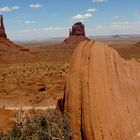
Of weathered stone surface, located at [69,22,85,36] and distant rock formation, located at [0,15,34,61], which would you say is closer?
distant rock formation, located at [0,15,34,61]

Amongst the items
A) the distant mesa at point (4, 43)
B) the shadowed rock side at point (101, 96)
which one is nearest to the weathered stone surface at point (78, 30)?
the distant mesa at point (4, 43)

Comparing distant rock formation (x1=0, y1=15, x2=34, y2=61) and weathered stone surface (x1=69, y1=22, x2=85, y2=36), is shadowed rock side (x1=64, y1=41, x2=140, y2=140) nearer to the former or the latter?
distant rock formation (x1=0, y1=15, x2=34, y2=61)

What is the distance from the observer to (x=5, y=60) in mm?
71375

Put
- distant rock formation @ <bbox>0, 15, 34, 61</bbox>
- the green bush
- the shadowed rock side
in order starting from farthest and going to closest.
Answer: distant rock formation @ <bbox>0, 15, 34, 61</bbox>
the shadowed rock side
the green bush

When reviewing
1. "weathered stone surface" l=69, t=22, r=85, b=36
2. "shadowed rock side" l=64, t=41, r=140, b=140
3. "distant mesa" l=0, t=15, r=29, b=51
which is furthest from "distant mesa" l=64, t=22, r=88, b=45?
"shadowed rock side" l=64, t=41, r=140, b=140

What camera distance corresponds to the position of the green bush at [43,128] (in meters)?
11.9

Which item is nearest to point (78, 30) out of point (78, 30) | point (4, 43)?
point (78, 30)

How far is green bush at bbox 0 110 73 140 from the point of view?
11.9 metres

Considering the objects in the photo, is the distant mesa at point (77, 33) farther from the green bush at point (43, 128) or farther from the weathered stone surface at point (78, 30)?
the green bush at point (43, 128)

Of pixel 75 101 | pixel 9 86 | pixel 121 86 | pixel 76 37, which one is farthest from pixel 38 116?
pixel 76 37

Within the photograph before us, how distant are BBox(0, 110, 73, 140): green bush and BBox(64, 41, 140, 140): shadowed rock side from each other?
39 centimetres

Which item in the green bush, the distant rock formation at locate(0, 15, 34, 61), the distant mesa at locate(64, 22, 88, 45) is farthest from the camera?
the distant mesa at locate(64, 22, 88, 45)

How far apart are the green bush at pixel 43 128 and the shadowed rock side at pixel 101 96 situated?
1.27ft

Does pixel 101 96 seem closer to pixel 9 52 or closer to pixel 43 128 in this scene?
pixel 43 128
